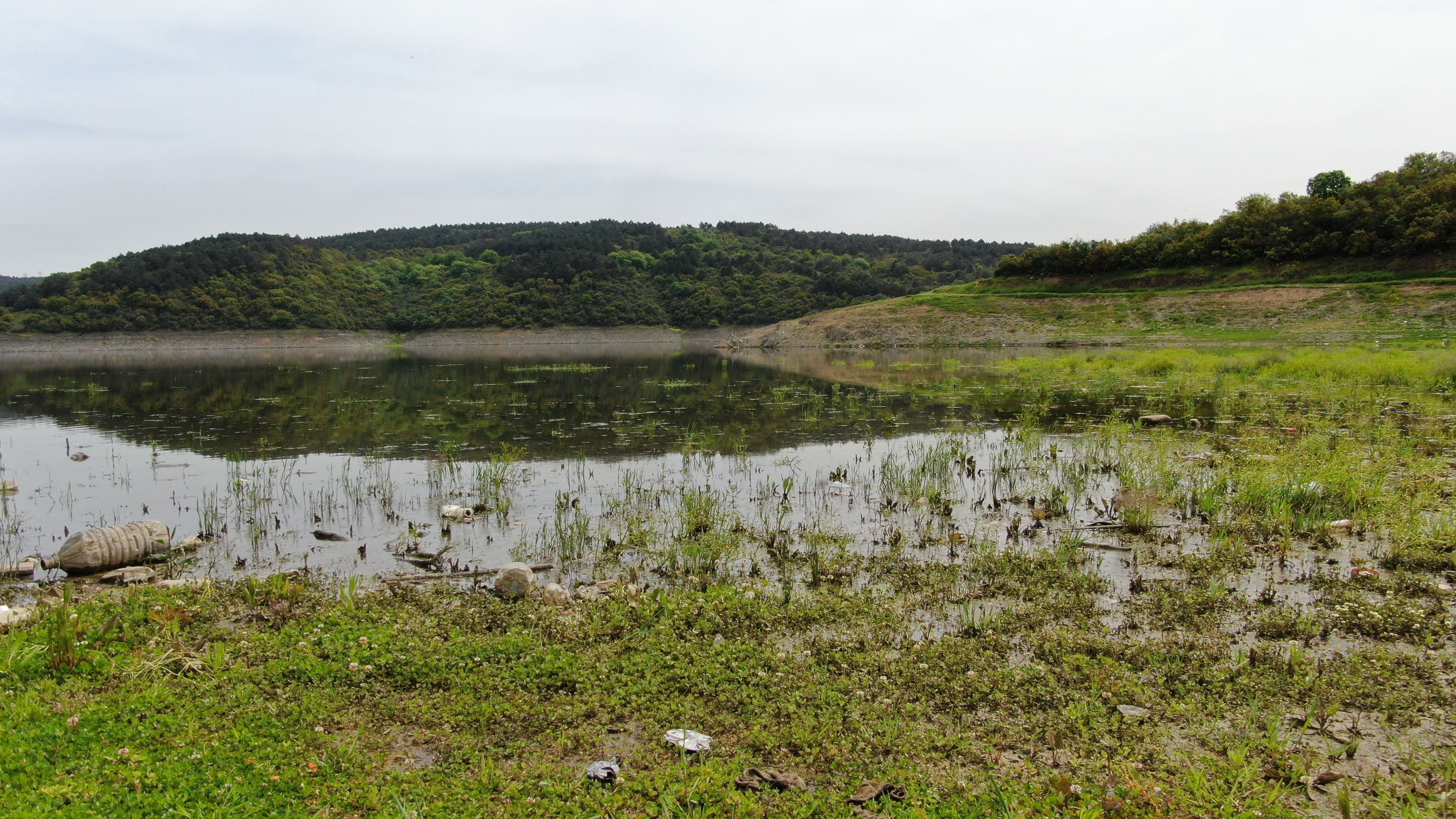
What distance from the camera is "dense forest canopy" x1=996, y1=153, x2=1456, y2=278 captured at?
163 feet

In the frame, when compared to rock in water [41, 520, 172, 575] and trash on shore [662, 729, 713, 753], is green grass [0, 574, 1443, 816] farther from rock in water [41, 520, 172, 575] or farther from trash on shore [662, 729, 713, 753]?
rock in water [41, 520, 172, 575]

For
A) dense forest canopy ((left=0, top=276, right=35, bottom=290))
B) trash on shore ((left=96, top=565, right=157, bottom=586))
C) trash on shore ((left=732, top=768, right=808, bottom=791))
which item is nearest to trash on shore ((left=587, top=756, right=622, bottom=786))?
trash on shore ((left=732, top=768, right=808, bottom=791))

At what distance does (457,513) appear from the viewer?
34.8ft

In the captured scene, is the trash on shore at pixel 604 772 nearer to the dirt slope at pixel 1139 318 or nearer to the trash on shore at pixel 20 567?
the trash on shore at pixel 20 567

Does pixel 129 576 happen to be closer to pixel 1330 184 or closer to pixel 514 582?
pixel 514 582

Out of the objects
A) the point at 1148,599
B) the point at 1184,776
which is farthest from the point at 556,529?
the point at 1184,776

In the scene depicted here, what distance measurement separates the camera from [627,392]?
29484 mm

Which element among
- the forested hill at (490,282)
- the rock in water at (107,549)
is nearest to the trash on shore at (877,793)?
the rock in water at (107,549)

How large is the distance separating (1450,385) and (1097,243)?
50.5 meters

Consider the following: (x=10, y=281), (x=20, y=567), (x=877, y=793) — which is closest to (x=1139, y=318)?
(x=877, y=793)

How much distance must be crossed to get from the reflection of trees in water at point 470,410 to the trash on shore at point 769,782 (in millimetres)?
11563

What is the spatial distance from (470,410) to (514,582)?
670 inches

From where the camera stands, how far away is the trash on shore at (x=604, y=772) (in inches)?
169

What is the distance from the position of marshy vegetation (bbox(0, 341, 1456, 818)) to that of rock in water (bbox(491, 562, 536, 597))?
18cm
